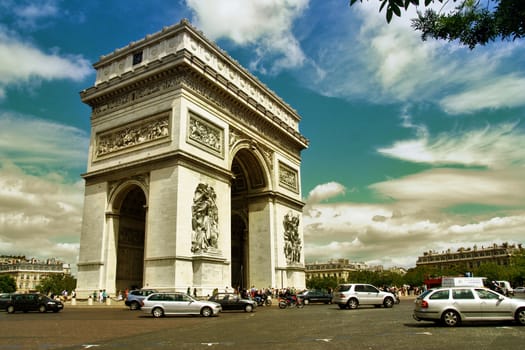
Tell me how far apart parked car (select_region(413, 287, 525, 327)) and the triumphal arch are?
15.6 metres

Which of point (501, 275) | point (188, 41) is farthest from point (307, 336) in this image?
point (501, 275)

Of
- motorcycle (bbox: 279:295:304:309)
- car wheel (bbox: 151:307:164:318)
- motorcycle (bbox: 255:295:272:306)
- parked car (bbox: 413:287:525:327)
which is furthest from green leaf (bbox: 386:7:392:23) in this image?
motorcycle (bbox: 255:295:272:306)

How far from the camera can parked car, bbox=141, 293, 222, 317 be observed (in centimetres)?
1978

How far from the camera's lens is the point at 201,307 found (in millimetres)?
20219

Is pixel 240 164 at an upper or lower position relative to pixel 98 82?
lower

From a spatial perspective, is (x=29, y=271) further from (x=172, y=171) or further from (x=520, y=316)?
(x=520, y=316)

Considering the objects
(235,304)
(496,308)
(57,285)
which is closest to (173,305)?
(235,304)

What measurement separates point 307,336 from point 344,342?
163cm

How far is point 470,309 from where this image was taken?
1352 cm

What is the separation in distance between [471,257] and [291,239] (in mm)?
129061

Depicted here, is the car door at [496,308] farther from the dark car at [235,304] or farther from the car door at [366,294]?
the dark car at [235,304]

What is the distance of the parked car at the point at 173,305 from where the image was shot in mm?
19781

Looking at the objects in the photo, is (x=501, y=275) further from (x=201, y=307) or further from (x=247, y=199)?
(x=201, y=307)

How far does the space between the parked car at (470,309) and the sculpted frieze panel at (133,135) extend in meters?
19.5
